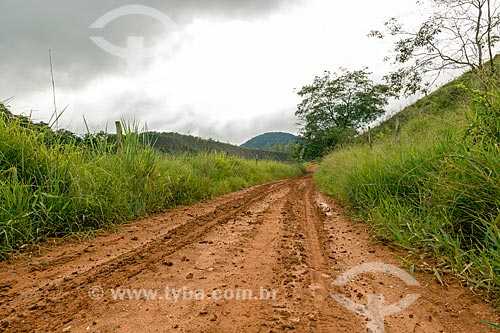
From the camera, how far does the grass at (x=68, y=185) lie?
2785mm

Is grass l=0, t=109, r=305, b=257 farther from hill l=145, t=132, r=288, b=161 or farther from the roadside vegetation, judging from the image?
the roadside vegetation

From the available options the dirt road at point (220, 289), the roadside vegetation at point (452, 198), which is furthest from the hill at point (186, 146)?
the roadside vegetation at point (452, 198)

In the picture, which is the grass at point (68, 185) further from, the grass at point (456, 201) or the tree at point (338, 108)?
the tree at point (338, 108)

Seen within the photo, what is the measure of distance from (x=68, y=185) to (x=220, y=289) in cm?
257

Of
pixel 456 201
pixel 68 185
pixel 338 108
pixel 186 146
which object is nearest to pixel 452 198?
pixel 456 201

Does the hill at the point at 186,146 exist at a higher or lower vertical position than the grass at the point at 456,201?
higher

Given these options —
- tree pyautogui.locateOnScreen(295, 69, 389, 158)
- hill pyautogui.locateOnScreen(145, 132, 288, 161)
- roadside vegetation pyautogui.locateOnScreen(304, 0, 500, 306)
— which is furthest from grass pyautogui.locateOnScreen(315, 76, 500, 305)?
tree pyautogui.locateOnScreen(295, 69, 389, 158)

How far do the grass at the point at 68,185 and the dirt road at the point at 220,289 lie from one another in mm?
389

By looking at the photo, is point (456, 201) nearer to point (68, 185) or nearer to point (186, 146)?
point (68, 185)

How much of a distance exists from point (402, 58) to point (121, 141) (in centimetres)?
901

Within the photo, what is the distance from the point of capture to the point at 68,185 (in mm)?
3398

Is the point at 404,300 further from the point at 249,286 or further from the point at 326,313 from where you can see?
the point at 249,286

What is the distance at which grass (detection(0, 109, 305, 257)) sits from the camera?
2.79 meters

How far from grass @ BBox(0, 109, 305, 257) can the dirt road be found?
39cm
